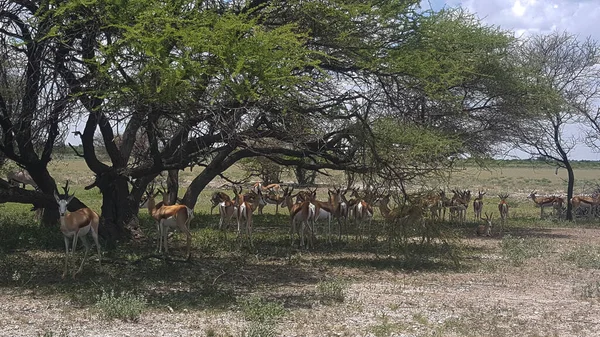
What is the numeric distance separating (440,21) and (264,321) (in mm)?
10439

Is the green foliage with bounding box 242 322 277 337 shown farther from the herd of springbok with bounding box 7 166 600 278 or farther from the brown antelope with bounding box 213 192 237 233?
the brown antelope with bounding box 213 192 237 233

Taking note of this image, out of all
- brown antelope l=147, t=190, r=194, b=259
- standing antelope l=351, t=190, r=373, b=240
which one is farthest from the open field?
standing antelope l=351, t=190, r=373, b=240

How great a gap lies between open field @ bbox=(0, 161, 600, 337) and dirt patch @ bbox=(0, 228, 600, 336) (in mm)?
21

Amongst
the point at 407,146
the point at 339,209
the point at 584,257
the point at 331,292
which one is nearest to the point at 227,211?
the point at 339,209

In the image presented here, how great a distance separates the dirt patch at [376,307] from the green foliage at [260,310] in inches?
4.0

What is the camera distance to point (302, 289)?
438 inches

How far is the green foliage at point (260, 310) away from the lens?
872 cm

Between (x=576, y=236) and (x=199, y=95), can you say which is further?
(x=576, y=236)

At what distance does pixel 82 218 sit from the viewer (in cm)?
1166

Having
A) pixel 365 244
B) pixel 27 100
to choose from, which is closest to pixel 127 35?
pixel 27 100

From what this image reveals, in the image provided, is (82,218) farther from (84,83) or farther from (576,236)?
(576,236)

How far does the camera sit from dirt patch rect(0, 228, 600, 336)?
8477mm

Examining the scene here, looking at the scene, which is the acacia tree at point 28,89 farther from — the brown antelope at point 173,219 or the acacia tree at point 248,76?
the brown antelope at point 173,219

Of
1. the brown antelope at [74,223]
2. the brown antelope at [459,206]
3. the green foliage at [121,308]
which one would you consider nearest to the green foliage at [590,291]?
the green foliage at [121,308]
